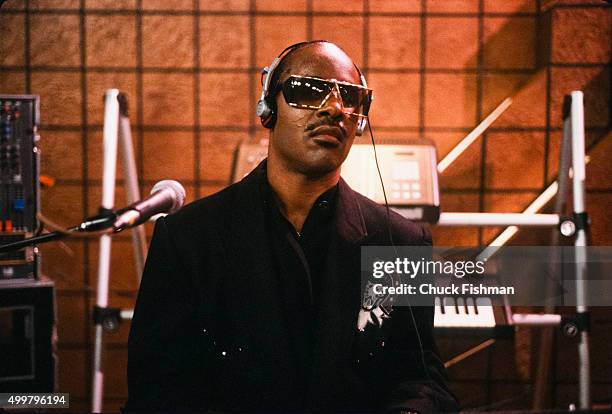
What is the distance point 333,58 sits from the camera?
3.98ft

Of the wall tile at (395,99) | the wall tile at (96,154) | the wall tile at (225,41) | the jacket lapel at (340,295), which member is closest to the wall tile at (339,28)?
the wall tile at (395,99)

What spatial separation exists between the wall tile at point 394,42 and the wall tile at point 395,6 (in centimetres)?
3

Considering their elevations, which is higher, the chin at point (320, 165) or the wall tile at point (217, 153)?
the wall tile at point (217, 153)

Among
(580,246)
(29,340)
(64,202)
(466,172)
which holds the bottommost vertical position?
(29,340)

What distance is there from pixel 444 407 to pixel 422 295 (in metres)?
0.25

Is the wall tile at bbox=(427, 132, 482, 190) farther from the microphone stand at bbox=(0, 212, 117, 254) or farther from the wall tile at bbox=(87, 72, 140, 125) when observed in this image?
the microphone stand at bbox=(0, 212, 117, 254)

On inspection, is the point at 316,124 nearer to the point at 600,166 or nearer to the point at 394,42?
the point at 394,42

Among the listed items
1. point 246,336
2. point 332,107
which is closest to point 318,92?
point 332,107

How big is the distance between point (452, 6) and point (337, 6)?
19.3 inches

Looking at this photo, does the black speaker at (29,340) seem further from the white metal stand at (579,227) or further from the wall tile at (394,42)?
the wall tile at (394,42)

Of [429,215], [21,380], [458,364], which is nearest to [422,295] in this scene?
[429,215]

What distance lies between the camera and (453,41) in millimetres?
2615

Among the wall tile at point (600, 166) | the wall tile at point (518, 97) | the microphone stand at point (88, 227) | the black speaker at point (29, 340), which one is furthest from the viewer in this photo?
the wall tile at point (518, 97)

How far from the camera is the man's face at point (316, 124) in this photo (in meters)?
1.16
